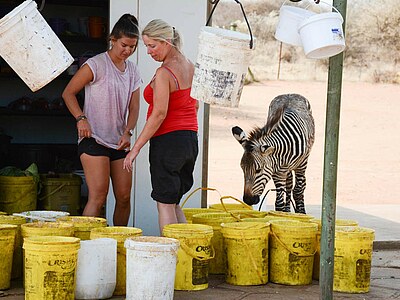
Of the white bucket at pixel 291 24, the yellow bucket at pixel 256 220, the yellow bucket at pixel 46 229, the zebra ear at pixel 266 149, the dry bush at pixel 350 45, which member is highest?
the dry bush at pixel 350 45

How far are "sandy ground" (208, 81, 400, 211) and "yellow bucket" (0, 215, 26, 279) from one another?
7.79 metres

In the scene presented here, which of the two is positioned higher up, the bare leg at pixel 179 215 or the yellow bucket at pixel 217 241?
the bare leg at pixel 179 215

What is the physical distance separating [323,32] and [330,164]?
0.78 metres

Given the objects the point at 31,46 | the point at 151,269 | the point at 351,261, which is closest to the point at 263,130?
the point at 351,261

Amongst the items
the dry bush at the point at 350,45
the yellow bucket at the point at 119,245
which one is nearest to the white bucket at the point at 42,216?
the yellow bucket at the point at 119,245

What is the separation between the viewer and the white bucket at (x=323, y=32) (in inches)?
190

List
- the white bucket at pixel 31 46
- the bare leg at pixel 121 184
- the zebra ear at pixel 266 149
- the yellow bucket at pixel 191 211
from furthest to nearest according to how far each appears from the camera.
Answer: the zebra ear at pixel 266 149
the yellow bucket at pixel 191 211
the bare leg at pixel 121 184
the white bucket at pixel 31 46

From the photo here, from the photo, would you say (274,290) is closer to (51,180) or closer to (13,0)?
(51,180)

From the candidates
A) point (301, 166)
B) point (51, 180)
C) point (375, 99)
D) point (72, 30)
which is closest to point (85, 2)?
point (72, 30)

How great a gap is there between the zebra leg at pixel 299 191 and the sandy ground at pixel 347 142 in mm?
4556

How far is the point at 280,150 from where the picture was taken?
30.7 ft

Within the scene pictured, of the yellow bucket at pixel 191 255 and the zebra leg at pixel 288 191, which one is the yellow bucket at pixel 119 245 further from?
the zebra leg at pixel 288 191

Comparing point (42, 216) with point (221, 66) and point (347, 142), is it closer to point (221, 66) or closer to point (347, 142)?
point (221, 66)

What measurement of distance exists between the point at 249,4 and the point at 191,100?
38847 mm
